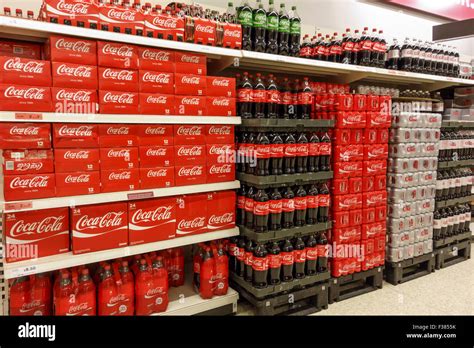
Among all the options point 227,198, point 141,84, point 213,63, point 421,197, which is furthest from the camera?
point 421,197

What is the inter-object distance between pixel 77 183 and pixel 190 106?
0.94 metres

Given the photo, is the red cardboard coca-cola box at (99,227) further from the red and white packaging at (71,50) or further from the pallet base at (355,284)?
the pallet base at (355,284)

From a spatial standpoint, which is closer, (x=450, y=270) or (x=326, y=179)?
(x=326, y=179)

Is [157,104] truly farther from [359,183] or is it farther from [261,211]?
[359,183]

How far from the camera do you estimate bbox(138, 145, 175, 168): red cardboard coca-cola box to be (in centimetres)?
232

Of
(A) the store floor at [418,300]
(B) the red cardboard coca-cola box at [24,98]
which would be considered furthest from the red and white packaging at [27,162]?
(A) the store floor at [418,300]

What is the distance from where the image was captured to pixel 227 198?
2.69 meters

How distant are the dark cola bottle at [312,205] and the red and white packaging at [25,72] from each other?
80.2 inches

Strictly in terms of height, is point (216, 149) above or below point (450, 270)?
above

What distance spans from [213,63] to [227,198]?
1.21m

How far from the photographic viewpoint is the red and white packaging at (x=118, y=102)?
2.15 metres

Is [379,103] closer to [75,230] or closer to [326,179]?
[326,179]

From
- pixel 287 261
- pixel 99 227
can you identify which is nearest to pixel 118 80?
pixel 99 227

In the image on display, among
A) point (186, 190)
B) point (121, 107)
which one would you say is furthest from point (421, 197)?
point (121, 107)
